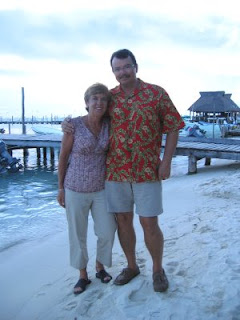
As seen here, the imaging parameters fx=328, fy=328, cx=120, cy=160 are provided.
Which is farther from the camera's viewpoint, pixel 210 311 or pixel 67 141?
pixel 67 141

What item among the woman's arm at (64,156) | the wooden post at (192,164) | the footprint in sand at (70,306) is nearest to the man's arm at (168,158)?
the woman's arm at (64,156)

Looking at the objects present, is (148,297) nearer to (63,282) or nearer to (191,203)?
(63,282)

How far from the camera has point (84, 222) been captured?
121 inches

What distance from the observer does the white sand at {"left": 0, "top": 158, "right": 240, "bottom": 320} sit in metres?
2.63

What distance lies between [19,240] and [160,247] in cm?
356

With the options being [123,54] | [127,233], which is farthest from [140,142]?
[127,233]

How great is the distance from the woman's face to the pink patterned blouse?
0.49ft

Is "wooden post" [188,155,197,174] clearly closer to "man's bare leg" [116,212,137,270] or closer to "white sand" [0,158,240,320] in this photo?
"white sand" [0,158,240,320]

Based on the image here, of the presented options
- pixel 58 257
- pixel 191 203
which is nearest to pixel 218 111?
pixel 191 203

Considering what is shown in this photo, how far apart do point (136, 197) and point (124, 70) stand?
1101 millimetres

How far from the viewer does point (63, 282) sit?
350 centimetres

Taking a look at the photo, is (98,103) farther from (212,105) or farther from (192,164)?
(212,105)

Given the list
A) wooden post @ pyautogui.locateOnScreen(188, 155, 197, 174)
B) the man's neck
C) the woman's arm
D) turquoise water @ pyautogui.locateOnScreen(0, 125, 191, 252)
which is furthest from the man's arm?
wooden post @ pyautogui.locateOnScreen(188, 155, 197, 174)

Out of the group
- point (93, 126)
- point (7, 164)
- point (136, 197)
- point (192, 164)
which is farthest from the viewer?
point (7, 164)
